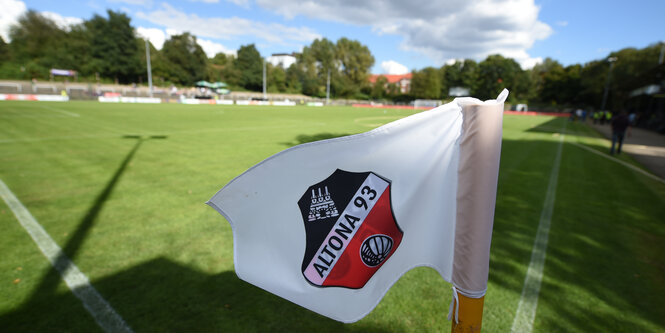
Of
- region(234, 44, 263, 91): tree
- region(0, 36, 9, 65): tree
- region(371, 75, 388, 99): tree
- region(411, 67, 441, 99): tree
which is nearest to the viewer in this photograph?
region(0, 36, 9, 65): tree

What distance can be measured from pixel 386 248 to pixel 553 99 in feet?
338

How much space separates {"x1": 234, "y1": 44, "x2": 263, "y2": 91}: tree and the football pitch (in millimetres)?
84367

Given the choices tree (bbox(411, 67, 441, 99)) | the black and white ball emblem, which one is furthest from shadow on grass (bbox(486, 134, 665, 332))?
tree (bbox(411, 67, 441, 99))

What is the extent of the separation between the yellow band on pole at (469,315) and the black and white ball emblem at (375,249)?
42cm

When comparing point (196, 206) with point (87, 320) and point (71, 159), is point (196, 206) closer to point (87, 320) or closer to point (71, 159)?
point (87, 320)

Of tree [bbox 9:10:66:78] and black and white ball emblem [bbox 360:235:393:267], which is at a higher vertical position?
tree [bbox 9:10:66:78]

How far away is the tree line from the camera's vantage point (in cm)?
6156

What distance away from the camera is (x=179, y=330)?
292 centimetres

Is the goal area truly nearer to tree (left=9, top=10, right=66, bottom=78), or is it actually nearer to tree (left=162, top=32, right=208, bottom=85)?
tree (left=162, top=32, right=208, bottom=85)

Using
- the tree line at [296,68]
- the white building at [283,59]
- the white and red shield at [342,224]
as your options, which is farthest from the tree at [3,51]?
the white and red shield at [342,224]

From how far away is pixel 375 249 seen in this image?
1637 millimetres

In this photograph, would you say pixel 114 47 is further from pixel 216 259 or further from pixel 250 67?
pixel 216 259

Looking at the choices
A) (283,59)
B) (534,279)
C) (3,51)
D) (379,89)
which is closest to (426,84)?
(379,89)

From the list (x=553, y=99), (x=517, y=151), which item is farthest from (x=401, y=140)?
(x=553, y=99)
